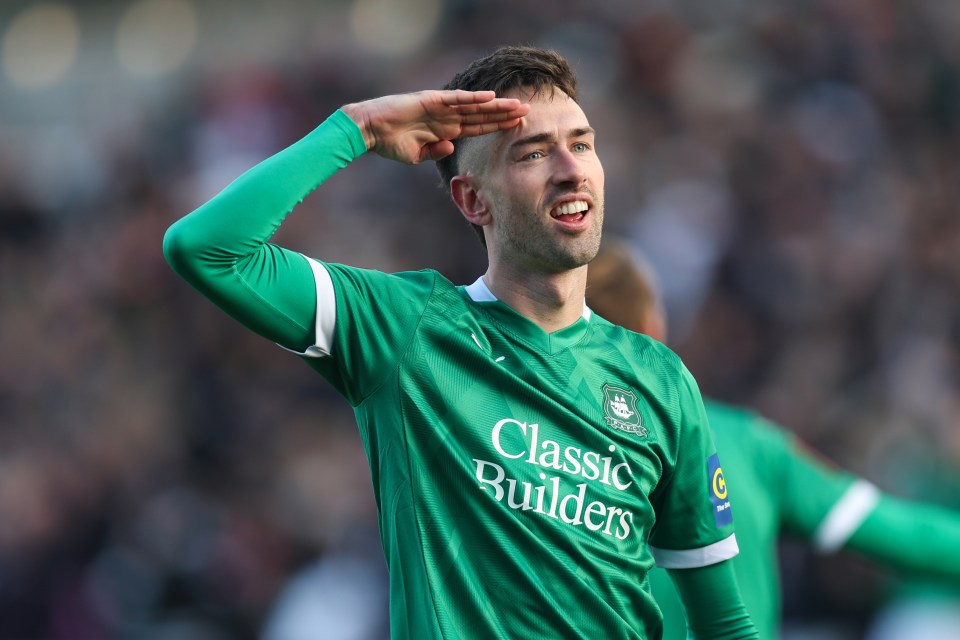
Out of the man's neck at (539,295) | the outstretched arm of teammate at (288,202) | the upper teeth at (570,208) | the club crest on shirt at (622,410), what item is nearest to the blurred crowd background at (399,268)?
the club crest on shirt at (622,410)

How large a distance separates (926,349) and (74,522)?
571 cm

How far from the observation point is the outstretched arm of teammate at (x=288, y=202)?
2.46 meters

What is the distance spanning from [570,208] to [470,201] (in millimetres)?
299

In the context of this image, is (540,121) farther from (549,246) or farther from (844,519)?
(844,519)

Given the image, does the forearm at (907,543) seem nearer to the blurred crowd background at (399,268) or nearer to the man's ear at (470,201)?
the blurred crowd background at (399,268)

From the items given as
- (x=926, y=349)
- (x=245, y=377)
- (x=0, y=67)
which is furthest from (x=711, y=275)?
(x=0, y=67)

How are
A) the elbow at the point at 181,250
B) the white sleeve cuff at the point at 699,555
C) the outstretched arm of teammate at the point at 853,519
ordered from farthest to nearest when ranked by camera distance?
the outstretched arm of teammate at the point at 853,519, the white sleeve cuff at the point at 699,555, the elbow at the point at 181,250

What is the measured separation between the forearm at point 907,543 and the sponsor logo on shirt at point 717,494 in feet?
4.82

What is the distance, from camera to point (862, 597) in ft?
18.2

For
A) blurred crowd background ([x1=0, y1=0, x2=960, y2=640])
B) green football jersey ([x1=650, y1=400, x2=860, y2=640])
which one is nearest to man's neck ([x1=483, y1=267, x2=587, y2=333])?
green football jersey ([x1=650, y1=400, x2=860, y2=640])

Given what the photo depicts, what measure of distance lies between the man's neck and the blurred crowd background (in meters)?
3.09

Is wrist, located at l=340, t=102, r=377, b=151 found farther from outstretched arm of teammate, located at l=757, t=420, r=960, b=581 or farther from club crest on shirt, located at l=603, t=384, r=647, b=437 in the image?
outstretched arm of teammate, located at l=757, t=420, r=960, b=581

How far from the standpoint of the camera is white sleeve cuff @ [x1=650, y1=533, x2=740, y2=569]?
289 centimetres

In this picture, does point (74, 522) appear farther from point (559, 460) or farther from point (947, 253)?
point (559, 460)
